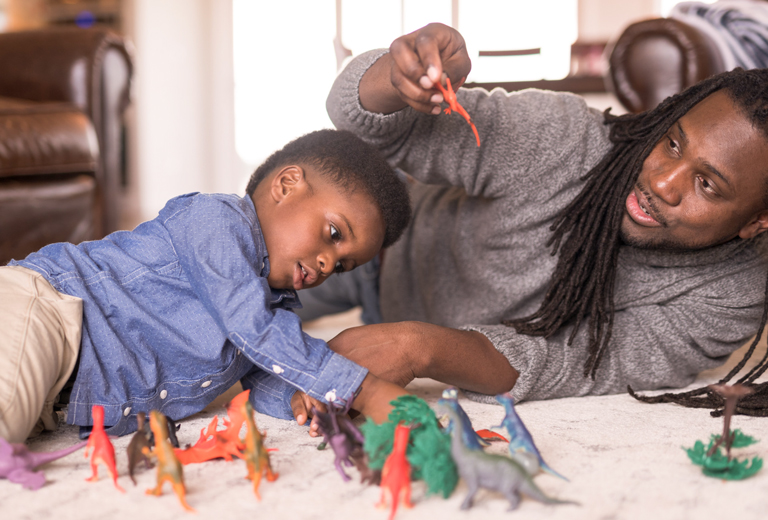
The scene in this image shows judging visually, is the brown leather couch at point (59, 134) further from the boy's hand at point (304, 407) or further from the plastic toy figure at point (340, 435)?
the plastic toy figure at point (340, 435)

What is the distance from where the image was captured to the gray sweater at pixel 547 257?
1100 millimetres

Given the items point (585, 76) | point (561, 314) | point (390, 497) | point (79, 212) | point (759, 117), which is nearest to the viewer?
point (390, 497)

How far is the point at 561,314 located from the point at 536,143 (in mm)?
294

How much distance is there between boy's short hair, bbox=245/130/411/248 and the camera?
99 cm

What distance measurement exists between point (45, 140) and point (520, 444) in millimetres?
1604

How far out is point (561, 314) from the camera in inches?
44.2

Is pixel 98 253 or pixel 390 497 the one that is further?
pixel 98 253

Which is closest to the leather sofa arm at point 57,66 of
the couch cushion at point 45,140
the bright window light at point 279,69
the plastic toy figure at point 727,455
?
the couch cushion at point 45,140

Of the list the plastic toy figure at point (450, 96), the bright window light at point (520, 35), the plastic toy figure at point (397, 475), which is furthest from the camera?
the bright window light at point (520, 35)

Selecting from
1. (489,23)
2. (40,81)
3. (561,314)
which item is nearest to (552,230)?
(561,314)

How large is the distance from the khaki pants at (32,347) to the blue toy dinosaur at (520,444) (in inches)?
20.8

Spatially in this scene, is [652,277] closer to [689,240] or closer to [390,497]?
[689,240]

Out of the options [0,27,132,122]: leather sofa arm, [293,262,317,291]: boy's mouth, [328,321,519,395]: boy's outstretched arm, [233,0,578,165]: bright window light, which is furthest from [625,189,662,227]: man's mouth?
[233,0,578,165]: bright window light

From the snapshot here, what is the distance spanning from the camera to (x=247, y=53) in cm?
445
